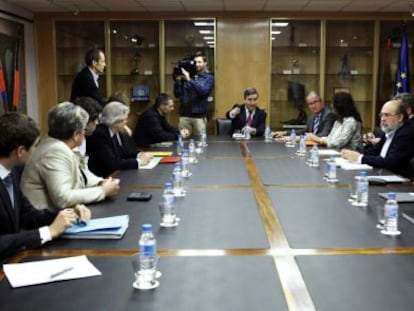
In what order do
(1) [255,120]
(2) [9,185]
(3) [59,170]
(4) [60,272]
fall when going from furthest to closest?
(1) [255,120]
(3) [59,170]
(2) [9,185]
(4) [60,272]

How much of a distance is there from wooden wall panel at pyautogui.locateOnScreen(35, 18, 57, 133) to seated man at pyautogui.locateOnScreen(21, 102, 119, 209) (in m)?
5.08

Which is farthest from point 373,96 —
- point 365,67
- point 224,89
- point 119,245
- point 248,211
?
point 119,245

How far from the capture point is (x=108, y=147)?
12.8 feet

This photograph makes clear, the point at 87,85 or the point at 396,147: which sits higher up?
the point at 87,85

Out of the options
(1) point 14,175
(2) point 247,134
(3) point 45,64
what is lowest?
(2) point 247,134

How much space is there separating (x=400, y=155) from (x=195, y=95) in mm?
3469

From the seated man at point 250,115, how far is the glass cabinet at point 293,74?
135 centimetres

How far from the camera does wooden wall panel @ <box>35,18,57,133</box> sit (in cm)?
753

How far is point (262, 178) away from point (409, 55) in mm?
5286

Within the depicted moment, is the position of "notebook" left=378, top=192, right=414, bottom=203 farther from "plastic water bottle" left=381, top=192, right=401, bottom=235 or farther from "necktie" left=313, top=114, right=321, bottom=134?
"necktie" left=313, top=114, right=321, bottom=134

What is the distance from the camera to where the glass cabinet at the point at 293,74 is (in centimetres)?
782

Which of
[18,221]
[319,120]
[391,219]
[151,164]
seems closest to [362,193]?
[391,219]

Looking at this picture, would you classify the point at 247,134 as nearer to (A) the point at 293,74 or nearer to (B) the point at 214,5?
(B) the point at 214,5

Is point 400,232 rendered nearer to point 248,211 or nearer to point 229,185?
point 248,211
